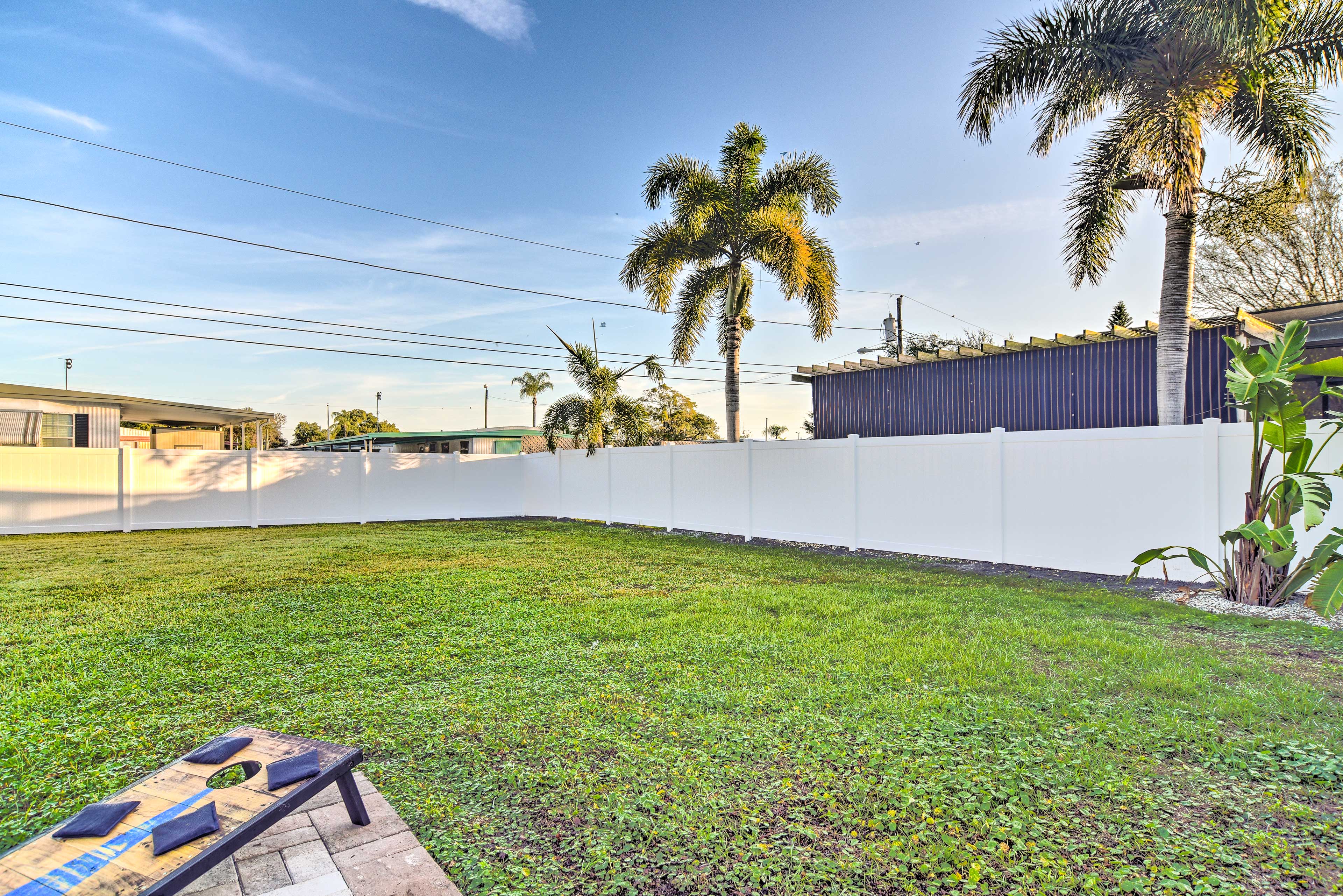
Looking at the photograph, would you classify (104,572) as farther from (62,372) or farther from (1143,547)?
(62,372)

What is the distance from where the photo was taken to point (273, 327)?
2102cm

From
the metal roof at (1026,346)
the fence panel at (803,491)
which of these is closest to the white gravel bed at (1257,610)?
the fence panel at (803,491)

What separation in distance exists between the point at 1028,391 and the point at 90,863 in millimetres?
13397

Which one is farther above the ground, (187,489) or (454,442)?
(454,442)

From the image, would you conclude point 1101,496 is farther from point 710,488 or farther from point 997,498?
point 710,488

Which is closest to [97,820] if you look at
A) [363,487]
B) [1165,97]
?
[1165,97]

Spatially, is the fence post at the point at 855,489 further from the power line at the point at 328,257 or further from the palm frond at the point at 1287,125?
the palm frond at the point at 1287,125

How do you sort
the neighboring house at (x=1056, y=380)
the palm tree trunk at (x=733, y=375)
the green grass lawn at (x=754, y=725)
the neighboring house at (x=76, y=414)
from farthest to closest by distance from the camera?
the neighboring house at (x=76, y=414)
the palm tree trunk at (x=733, y=375)
the neighboring house at (x=1056, y=380)
the green grass lawn at (x=754, y=725)

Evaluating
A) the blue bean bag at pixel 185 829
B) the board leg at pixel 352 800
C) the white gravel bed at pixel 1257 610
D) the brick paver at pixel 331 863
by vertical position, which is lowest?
the white gravel bed at pixel 1257 610

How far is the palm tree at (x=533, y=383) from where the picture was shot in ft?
133

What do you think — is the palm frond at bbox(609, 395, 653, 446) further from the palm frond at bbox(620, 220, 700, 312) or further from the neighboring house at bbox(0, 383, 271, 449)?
the neighboring house at bbox(0, 383, 271, 449)

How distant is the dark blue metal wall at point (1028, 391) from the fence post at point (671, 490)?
417cm

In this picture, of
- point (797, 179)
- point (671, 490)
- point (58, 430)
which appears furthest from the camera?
point (58, 430)

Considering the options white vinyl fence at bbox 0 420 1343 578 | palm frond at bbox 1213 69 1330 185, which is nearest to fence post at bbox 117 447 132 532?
white vinyl fence at bbox 0 420 1343 578
